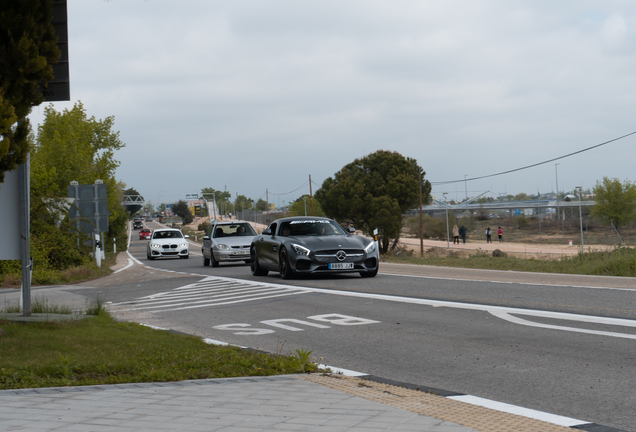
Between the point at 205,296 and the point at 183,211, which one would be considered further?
the point at 183,211

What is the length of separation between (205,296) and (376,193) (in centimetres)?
3254

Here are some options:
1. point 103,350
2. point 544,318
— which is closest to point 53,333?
point 103,350

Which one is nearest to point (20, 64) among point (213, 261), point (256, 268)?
point (256, 268)

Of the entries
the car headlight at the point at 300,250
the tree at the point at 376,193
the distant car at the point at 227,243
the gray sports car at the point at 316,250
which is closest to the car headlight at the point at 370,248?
the gray sports car at the point at 316,250

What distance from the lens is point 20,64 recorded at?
23.2 feet

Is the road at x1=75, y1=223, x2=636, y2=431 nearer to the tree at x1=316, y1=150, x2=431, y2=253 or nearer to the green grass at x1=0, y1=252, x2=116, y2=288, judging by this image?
the green grass at x1=0, y1=252, x2=116, y2=288

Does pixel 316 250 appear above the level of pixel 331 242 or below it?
below

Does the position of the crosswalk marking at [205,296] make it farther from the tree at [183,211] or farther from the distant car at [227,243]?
the tree at [183,211]

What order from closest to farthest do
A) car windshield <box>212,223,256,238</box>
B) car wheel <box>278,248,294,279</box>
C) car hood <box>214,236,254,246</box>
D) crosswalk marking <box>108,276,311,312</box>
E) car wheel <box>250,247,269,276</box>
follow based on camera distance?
crosswalk marking <box>108,276,311,312</box>, car wheel <box>278,248,294,279</box>, car wheel <box>250,247,269,276</box>, car hood <box>214,236,254,246</box>, car windshield <box>212,223,256,238</box>

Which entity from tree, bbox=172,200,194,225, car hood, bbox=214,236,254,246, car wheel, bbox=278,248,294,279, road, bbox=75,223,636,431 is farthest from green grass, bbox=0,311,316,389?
tree, bbox=172,200,194,225

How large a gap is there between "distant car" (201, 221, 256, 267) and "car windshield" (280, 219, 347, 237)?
657 centimetres

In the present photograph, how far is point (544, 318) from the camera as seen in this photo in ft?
29.0

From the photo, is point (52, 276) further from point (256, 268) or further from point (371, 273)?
point (371, 273)

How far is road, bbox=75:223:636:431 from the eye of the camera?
5379 millimetres
